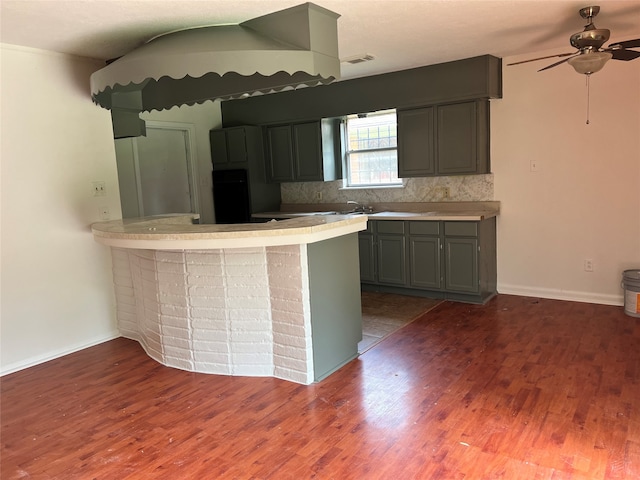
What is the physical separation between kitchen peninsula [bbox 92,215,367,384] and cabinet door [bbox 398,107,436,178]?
6.49 feet

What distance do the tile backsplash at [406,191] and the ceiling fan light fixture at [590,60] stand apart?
1.91 metres

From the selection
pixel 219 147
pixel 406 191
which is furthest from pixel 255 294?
pixel 219 147

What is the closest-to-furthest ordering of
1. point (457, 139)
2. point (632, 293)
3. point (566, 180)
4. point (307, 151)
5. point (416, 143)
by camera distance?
point (632, 293) < point (566, 180) < point (457, 139) < point (416, 143) < point (307, 151)

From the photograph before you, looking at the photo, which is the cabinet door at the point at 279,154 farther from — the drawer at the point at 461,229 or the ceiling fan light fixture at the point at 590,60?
the ceiling fan light fixture at the point at 590,60

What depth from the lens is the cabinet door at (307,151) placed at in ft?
19.1

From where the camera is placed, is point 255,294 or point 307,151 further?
point 307,151

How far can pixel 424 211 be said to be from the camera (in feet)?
17.7

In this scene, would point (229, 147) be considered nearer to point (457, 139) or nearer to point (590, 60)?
point (457, 139)

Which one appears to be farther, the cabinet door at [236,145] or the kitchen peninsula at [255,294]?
the cabinet door at [236,145]

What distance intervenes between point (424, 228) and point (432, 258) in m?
0.31

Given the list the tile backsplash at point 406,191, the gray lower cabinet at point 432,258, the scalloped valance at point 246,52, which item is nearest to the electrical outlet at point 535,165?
the tile backsplash at point 406,191

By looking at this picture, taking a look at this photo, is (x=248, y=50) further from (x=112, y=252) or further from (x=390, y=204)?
(x=390, y=204)

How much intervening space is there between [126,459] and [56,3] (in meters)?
2.52

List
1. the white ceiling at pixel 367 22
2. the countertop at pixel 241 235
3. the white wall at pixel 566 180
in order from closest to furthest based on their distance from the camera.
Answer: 1. the countertop at pixel 241 235
2. the white ceiling at pixel 367 22
3. the white wall at pixel 566 180
